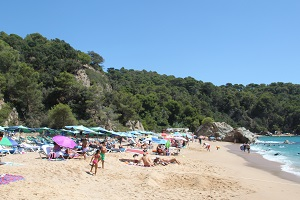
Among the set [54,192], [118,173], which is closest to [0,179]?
[54,192]

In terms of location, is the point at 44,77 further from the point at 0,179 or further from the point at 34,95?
the point at 0,179

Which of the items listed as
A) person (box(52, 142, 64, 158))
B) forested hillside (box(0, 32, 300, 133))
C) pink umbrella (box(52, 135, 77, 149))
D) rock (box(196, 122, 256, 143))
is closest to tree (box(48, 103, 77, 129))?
forested hillside (box(0, 32, 300, 133))

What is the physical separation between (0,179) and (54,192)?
2.19 metres

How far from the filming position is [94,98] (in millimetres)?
48781

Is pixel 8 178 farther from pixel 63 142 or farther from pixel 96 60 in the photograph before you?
pixel 96 60

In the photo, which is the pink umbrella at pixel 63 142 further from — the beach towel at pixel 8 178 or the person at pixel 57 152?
the beach towel at pixel 8 178

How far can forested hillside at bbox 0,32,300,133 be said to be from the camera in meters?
41.9

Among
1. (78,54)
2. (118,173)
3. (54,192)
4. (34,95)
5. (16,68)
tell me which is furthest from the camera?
(78,54)

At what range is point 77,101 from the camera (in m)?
49.9

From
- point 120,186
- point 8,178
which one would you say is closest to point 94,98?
point 120,186

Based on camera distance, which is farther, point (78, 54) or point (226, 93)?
point (226, 93)

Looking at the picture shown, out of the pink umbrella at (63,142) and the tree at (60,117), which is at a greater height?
the tree at (60,117)

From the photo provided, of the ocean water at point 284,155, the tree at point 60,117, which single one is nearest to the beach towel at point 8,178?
the ocean water at point 284,155

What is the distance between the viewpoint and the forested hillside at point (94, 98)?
138 ft
